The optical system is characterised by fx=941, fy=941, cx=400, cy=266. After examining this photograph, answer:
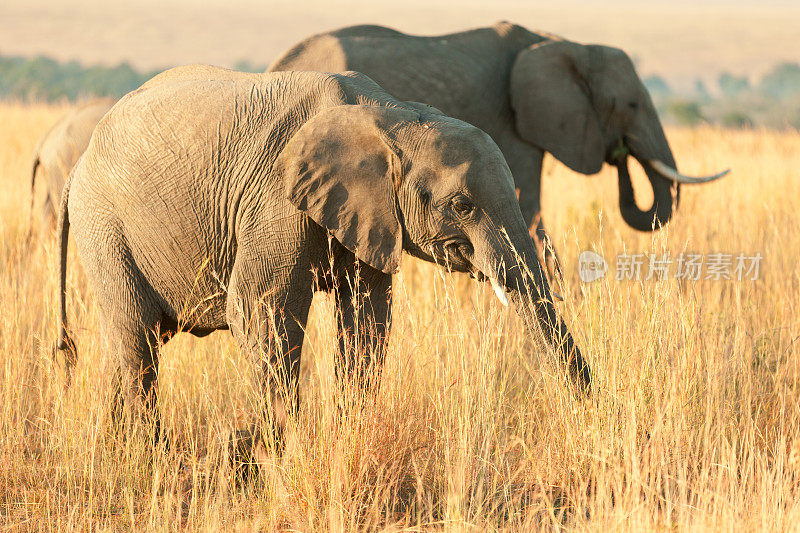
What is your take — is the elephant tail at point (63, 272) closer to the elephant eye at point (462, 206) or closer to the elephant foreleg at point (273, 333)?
the elephant foreleg at point (273, 333)

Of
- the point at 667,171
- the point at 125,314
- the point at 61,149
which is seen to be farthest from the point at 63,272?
the point at 667,171

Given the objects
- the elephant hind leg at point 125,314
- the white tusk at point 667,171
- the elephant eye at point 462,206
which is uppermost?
the elephant eye at point 462,206

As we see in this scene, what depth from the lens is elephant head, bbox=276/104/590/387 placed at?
3816 mm

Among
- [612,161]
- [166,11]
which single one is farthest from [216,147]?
[166,11]

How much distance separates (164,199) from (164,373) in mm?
1269

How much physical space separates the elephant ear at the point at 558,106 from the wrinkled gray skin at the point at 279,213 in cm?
370

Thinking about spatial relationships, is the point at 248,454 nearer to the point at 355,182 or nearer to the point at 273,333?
the point at 273,333

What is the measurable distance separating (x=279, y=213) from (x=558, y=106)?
4319 mm

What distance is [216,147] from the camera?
4102 mm

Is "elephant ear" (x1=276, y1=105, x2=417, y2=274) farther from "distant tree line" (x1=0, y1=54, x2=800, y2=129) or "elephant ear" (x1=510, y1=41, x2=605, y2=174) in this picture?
"distant tree line" (x1=0, y1=54, x2=800, y2=129)

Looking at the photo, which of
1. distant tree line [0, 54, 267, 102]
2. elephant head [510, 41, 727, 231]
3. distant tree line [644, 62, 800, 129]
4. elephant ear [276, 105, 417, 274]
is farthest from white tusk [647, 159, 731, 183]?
distant tree line [644, 62, 800, 129]

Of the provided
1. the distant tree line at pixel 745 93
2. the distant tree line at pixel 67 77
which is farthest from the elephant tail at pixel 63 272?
the distant tree line at pixel 745 93

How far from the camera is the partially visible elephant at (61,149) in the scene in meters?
8.02

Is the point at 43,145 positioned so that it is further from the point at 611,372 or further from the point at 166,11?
the point at 166,11
